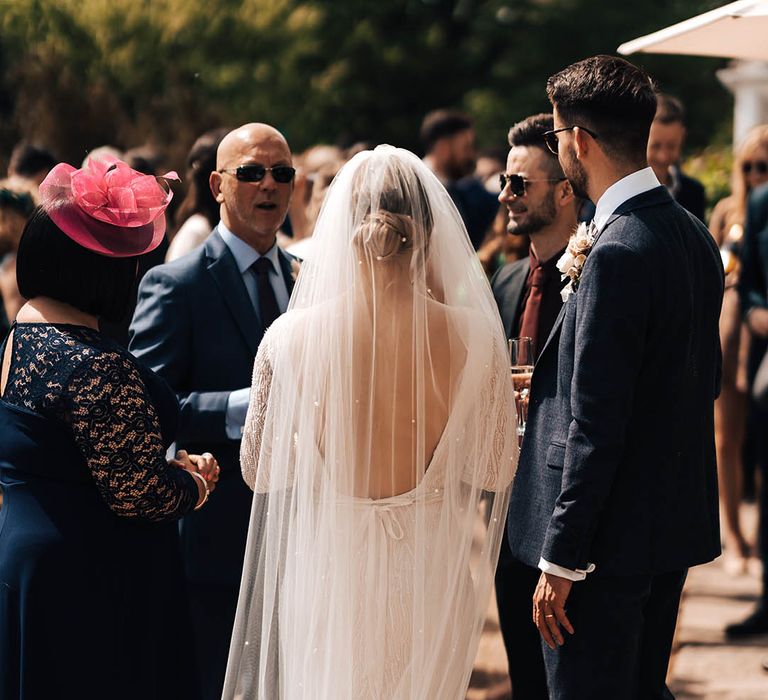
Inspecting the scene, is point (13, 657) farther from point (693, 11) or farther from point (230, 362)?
point (693, 11)

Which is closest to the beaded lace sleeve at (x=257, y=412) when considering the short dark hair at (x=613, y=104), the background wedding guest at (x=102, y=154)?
the background wedding guest at (x=102, y=154)

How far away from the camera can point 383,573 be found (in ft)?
11.0

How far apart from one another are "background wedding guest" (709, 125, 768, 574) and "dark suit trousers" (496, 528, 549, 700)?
2669 millimetres

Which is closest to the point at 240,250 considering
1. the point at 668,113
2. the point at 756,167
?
the point at 668,113

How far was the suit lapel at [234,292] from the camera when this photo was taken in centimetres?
425

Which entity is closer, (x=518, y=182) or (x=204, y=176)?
(x=518, y=182)

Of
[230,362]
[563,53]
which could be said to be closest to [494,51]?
[563,53]

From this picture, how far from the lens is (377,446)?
3301 millimetres

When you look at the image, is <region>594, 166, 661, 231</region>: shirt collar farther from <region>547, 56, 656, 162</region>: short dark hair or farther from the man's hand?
the man's hand

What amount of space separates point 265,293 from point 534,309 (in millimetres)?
1039

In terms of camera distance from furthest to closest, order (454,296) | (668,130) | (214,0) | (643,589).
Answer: (214,0) < (668,130) < (454,296) < (643,589)

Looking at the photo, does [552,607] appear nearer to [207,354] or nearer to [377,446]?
[377,446]

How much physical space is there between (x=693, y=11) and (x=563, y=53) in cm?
373

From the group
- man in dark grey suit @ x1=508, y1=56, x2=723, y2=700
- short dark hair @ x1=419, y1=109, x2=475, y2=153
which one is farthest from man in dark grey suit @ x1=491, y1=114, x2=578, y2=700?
short dark hair @ x1=419, y1=109, x2=475, y2=153
